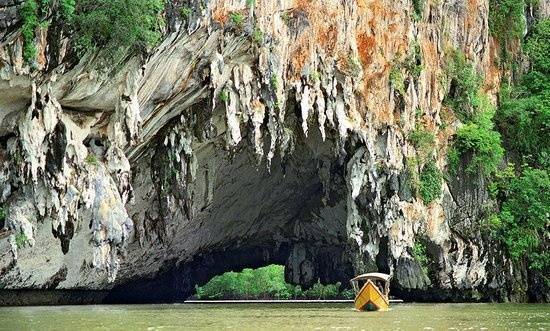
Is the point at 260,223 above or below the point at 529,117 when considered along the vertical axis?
below

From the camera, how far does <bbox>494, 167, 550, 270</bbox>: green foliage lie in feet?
113

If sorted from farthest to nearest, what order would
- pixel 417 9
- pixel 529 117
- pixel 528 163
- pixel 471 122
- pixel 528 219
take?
pixel 528 163
pixel 529 117
pixel 471 122
pixel 528 219
pixel 417 9

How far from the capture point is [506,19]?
38.3 m

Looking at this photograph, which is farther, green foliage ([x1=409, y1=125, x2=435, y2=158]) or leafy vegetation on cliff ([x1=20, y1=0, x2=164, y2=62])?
green foliage ([x1=409, y1=125, x2=435, y2=158])

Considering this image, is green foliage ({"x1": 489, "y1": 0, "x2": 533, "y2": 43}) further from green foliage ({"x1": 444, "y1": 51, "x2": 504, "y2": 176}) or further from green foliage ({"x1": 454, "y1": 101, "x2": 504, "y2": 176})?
green foliage ({"x1": 454, "y1": 101, "x2": 504, "y2": 176})

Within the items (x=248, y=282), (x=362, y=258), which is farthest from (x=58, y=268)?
(x=248, y=282)

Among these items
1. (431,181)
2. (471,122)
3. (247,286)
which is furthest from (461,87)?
(247,286)

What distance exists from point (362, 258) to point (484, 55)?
32.7ft

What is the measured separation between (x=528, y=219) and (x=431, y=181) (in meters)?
3.97

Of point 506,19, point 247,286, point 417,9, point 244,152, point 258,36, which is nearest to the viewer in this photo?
point 258,36

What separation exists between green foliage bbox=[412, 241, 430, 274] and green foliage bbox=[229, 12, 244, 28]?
38.4 feet

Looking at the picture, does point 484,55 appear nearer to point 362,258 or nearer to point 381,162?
point 381,162

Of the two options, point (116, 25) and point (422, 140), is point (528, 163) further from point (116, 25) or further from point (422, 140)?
point (116, 25)

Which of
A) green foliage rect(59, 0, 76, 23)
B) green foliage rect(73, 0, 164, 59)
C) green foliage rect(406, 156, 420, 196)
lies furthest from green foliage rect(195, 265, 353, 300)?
green foliage rect(59, 0, 76, 23)
